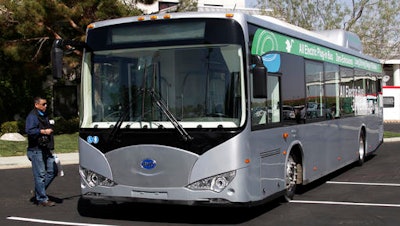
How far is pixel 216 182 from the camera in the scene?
23.4 ft

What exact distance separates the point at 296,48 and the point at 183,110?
9.75ft

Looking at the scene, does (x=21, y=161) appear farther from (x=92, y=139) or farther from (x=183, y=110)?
(x=183, y=110)

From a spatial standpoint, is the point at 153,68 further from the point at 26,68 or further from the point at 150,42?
the point at 26,68

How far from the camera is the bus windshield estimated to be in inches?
283

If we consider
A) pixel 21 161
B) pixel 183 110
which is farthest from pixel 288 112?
pixel 21 161

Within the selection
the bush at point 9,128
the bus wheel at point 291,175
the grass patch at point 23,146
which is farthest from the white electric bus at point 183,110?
the bush at point 9,128

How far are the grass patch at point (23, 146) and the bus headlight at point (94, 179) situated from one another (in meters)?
12.1

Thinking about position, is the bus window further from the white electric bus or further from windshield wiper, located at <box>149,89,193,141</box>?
windshield wiper, located at <box>149,89,193,141</box>

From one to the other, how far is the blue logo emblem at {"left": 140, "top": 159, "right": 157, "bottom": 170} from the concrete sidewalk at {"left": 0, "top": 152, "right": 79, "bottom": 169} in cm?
1020

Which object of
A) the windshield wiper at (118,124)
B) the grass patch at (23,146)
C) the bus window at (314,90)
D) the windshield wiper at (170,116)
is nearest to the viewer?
the windshield wiper at (170,116)

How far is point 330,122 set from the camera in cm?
1120

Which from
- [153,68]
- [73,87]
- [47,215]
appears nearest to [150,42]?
[153,68]

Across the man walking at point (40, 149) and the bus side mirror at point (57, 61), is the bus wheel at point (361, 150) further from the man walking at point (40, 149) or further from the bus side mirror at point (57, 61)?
the bus side mirror at point (57, 61)

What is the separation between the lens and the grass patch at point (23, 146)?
1958 cm
